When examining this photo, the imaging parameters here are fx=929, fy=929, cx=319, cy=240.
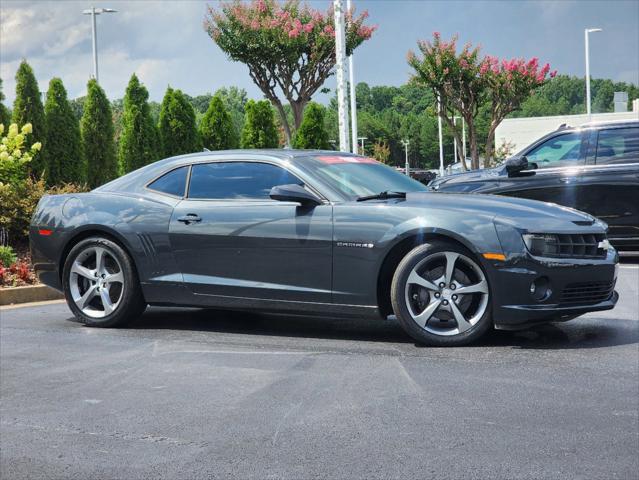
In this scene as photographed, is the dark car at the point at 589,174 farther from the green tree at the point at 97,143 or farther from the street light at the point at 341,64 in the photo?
→ the green tree at the point at 97,143

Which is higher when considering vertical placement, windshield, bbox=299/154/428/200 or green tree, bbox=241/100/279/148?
green tree, bbox=241/100/279/148

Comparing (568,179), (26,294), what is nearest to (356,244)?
(26,294)

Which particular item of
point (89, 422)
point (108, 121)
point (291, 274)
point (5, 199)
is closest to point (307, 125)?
point (108, 121)

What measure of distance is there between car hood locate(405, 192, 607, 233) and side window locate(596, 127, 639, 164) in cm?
513

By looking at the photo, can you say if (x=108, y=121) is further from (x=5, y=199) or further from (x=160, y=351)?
(x=160, y=351)

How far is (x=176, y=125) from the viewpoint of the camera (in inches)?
971

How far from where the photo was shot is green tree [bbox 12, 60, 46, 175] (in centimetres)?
1878

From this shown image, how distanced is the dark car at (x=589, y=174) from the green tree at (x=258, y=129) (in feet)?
59.7

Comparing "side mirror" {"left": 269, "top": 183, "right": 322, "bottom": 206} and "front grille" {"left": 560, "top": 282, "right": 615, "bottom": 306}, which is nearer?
"front grille" {"left": 560, "top": 282, "right": 615, "bottom": 306}

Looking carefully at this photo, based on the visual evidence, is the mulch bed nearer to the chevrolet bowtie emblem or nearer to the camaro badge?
the camaro badge

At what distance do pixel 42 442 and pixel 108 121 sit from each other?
17259 mm

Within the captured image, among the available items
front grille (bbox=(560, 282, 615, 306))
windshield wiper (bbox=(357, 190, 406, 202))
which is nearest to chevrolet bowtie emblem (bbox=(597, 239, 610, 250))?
front grille (bbox=(560, 282, 615, 306))

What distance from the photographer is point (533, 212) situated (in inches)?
254

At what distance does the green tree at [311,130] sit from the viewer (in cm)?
2996
